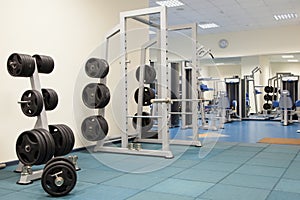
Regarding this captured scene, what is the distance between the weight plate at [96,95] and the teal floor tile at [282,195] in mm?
2812

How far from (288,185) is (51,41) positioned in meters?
3.70

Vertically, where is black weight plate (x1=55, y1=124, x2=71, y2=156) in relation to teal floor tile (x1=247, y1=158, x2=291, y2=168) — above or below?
above

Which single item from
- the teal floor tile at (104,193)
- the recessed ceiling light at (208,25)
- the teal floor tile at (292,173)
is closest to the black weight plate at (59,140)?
the teal floor tile at (104,193)

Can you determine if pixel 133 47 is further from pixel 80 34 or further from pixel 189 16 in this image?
pixel 189 16

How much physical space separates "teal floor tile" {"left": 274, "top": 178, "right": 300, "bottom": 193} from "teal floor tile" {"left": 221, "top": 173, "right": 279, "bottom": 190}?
0.06 meters

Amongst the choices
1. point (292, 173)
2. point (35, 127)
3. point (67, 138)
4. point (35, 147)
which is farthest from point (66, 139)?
point (292, 173)

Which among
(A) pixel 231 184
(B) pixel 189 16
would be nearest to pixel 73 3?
(A) pixel 231 184

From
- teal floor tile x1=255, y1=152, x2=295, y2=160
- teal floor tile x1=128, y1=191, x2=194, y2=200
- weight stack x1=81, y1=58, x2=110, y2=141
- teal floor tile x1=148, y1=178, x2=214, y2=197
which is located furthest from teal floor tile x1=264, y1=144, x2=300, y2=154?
teal floor tile x1=128, y1=191, x2=194, y2=200

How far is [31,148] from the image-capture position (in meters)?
3.34

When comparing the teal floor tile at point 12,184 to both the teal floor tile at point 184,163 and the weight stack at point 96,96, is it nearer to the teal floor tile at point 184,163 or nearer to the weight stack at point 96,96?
the weight stack at point 96,96

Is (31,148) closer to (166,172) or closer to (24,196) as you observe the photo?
(24,196)

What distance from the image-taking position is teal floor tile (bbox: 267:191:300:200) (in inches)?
108

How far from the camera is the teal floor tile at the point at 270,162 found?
4.09 metres

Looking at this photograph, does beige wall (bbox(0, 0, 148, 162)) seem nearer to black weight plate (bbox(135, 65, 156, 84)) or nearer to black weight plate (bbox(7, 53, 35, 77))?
black weight plate (bbox(7, 53, 35, 77))
